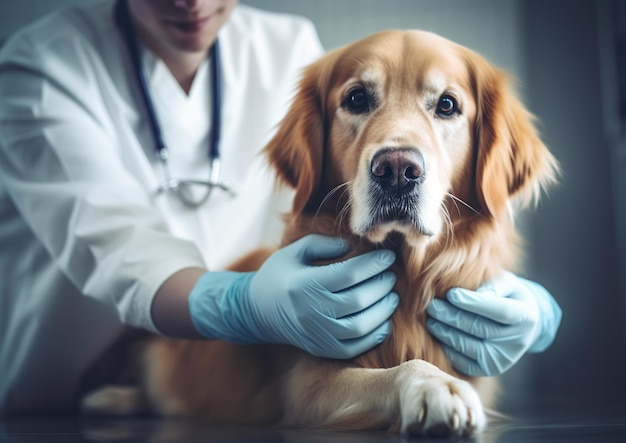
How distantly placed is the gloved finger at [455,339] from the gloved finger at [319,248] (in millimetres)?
189

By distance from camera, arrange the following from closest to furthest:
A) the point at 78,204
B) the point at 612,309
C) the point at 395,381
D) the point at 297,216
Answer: the point at 395,381 < the point at 297,216 < the point at 78,204 < the point at 612,309

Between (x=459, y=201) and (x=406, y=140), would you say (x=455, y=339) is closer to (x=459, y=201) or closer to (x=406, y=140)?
(x=459, y=201)

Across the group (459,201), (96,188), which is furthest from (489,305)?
(96,188)

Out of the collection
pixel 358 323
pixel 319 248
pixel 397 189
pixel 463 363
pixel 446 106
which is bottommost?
pixel 463 363

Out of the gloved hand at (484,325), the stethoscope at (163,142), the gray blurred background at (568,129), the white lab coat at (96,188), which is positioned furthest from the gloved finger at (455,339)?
the gray blurred background at (568,129)

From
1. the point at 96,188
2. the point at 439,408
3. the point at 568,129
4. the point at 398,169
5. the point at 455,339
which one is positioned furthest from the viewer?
the point at 568,129

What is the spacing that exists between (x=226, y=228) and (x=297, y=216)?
0.47 m

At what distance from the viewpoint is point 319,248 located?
3.57 ft

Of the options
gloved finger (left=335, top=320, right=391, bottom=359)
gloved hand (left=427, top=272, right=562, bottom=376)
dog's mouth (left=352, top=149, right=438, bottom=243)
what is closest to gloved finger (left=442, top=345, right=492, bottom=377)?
gloved hand (left=427, top=272, right=562, bottom=376)

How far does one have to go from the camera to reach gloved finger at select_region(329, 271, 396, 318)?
→ 103 cm

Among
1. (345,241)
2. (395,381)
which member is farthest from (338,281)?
(395,381)

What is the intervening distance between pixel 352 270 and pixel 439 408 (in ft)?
0.92

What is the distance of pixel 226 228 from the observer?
1.58m

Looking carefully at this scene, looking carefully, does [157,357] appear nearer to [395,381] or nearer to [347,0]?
[395,381]
